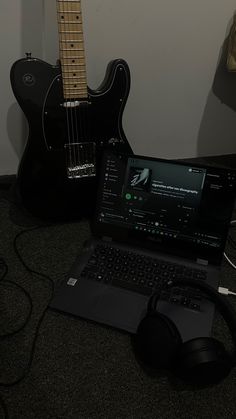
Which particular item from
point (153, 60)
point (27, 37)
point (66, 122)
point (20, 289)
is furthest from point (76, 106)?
point (20, 289)

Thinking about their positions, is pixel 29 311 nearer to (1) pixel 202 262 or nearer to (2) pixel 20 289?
(2) pixel 20 289

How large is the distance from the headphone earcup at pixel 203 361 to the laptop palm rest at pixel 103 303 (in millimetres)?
194

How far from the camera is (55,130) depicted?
111 centimetres

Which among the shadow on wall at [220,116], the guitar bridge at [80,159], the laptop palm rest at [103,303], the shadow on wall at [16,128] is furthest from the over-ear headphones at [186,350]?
the shadow on wall at [220,116]

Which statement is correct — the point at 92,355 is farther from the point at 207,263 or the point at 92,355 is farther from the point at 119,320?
the point at 207,263

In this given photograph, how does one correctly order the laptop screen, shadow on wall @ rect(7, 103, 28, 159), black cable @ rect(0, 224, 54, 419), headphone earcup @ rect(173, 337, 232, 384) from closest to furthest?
headphone earcup @ rect(173, 337, 232, 384), black cable @ rect(0, 224, 54, 419), the laptop screen, shadow on wall @ rect(7, 103, 28, 159)

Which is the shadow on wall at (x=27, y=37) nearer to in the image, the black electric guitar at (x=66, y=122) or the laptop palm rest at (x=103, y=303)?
the black electric guitar at (x=66, y=122)

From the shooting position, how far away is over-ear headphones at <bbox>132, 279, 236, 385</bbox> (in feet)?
2.22

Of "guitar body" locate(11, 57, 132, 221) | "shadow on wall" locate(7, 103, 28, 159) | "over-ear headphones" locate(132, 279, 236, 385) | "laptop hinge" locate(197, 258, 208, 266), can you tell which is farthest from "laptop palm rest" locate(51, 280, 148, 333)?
"shadow on wall" locate(7, 103, 28, 159)

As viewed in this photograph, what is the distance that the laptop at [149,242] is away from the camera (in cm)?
91

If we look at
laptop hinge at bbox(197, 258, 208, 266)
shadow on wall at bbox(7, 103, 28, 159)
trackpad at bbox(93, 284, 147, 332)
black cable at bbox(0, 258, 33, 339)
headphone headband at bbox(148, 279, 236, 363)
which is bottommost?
black cable at bbox(0, 258, 33, 339)

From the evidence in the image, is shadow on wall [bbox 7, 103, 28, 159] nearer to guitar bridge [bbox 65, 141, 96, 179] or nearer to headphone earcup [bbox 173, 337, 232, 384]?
guitar bridge [bbox 65, 141, 96, 179]

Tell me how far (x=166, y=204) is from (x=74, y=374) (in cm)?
52

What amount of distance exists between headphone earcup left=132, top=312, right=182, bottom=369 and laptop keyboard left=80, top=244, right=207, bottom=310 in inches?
6.9
